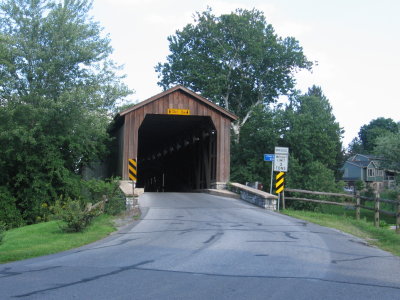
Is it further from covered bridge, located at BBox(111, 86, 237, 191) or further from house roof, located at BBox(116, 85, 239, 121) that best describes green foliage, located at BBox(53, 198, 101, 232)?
house roof, located at BBox(116, 85, 239, 121)

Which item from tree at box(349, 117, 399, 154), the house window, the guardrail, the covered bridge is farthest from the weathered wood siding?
tree at box(349, 117, 399, 154)

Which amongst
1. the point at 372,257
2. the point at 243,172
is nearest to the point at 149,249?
the point at 372,257

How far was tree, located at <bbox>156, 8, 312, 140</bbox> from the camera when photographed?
41.6m

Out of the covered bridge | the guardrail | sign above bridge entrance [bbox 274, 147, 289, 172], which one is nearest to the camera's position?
the guardrail

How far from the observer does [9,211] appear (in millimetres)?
22875

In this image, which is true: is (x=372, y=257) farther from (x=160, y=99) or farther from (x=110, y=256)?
(x=160, y=99)

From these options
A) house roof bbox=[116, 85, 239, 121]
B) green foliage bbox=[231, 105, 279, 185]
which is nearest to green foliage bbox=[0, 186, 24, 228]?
house roof bbox=[116, 85, 239, 121]

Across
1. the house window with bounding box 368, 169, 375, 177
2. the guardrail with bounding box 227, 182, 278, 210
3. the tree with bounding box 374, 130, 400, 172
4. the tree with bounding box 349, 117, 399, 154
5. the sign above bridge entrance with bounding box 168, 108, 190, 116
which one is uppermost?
the tree with bounding box 349, 117, 399, 154

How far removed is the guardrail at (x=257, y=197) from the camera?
19331 millimetres

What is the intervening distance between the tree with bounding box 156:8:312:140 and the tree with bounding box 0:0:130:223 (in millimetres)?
17379

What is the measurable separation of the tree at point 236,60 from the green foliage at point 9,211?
70.9 ft

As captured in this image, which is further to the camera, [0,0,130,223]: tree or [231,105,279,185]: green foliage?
[231,105,279,185]: green foliage

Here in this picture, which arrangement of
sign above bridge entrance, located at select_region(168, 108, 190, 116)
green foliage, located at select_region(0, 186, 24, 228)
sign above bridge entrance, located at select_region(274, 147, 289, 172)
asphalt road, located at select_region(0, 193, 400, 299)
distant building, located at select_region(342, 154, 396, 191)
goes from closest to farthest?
asphalt road, located at select_region(0, 193, 400, 299) → sign above bridge entrance, located at select_region(274, 147, 289, 172) → green foliage, located at select_region(0, 186, 24, 228) → sign above bridge entrance, located at select_region(168, 108, 190, 116) → distant building, located at select_region(342, 154, 396, 191)

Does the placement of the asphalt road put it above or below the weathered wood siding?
below
